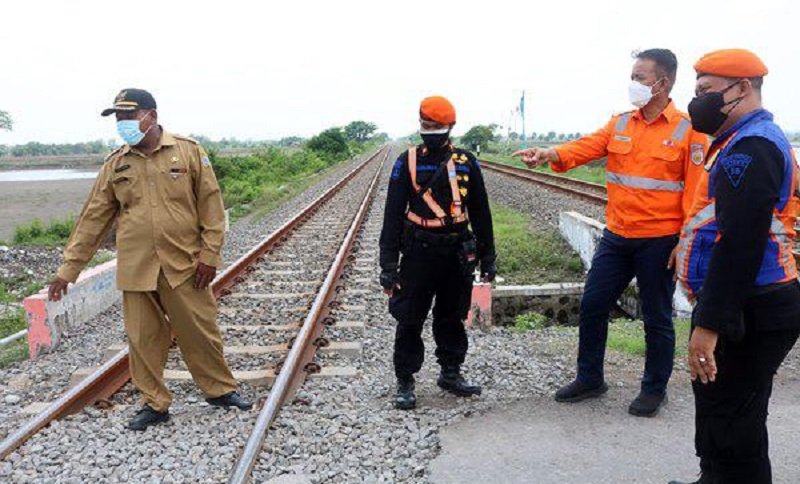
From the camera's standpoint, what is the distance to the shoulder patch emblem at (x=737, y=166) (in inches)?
93.2

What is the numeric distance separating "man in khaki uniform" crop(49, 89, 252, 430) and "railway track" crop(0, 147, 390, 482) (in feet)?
1.67

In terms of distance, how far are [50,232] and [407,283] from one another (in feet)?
36.9

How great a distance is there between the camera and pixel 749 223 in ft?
7.68

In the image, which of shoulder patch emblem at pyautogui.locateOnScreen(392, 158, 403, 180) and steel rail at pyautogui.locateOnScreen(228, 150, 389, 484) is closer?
steel rail at pyautogui.locateOnScreen(228, 150, 389, 484)

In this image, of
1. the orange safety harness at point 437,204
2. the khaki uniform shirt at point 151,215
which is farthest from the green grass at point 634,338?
the khaki uniform shirt at point 151,215

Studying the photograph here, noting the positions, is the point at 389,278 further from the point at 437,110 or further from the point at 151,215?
the point at 151,215

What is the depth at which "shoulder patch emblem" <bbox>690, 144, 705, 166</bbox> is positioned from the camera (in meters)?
3.78

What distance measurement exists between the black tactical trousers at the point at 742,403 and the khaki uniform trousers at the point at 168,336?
2.81 metres

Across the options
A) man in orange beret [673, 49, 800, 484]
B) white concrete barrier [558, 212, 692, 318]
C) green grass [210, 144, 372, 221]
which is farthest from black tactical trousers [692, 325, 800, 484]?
green grass [210, 144, 372, 221]

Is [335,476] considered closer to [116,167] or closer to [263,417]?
[263,417]

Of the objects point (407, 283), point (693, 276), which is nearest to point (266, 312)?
point (407, 283)

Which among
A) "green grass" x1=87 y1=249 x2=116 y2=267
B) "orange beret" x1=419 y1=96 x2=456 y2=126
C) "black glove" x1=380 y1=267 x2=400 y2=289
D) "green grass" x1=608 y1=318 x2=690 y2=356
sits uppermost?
"orange beret" x1=419 y1=96 x2=456 y2=126

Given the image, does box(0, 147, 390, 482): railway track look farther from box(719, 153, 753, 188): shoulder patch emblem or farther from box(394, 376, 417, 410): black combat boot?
box(719, 153, 753, 188): shoulder patch emblem

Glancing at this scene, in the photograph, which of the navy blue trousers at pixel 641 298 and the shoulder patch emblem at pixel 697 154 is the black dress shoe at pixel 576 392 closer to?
the navy blue trousers at pixel 641 298
